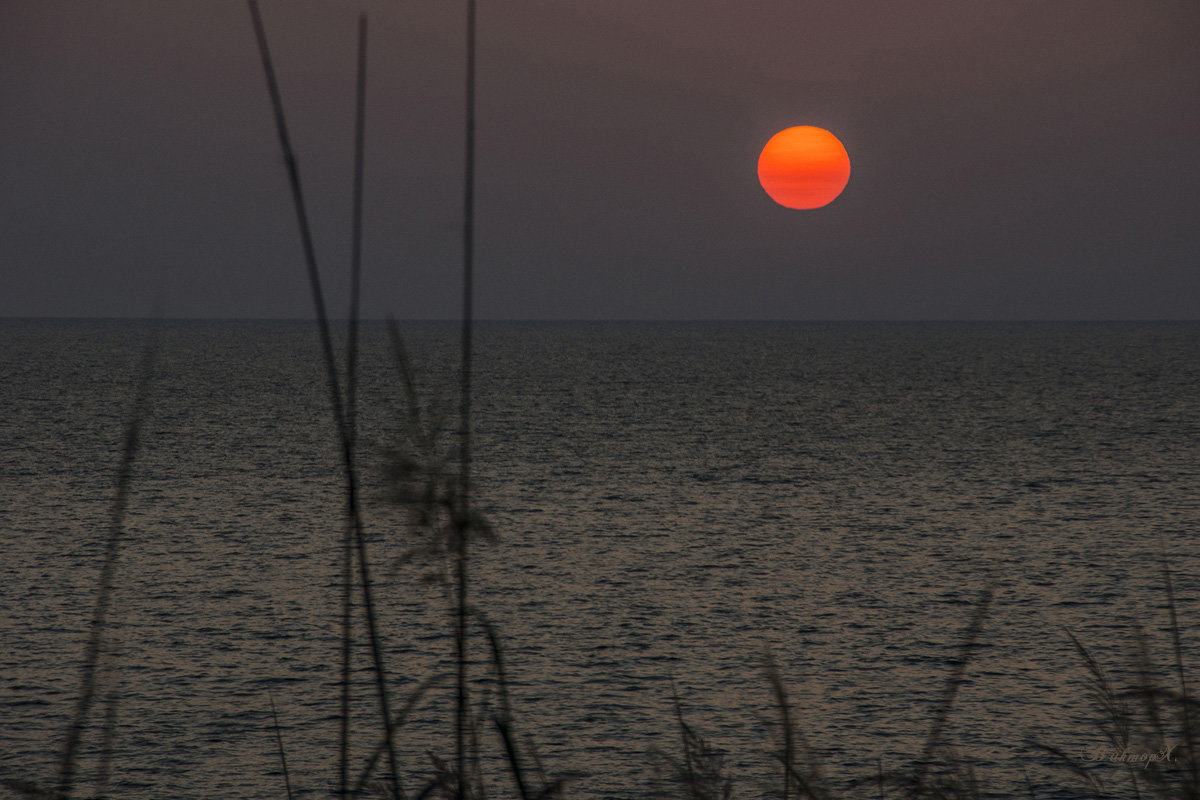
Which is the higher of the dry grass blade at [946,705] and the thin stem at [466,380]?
the thin stem at [466,380]

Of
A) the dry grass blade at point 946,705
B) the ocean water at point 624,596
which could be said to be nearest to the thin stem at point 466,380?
the ocean water at point 624,596

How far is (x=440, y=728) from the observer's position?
9203 millimetres

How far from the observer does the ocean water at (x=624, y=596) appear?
8734 millimetres

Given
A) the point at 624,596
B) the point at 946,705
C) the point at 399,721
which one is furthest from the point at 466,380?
the point at 624,596

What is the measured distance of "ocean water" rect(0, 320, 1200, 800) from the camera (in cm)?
873

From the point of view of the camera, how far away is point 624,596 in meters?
13.8

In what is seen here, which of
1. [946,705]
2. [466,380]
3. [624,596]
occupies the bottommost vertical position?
[624,596]

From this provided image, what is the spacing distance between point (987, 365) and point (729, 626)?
9480 centimetres

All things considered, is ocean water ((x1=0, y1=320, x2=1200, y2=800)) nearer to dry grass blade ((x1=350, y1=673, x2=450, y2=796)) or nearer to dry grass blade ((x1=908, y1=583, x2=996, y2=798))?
dry grass blade ((x1=350, y1=673, x2=450, y2=796))

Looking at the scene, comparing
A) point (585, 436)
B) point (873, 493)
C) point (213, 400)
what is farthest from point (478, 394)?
point (873, 493)

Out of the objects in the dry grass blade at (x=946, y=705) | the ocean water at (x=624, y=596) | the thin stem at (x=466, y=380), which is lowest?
the ocean water at (x=624, y=596)

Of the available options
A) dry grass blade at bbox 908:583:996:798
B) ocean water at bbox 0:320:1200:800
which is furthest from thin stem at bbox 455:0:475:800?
dry grass blade at bbox 908:583:996:798

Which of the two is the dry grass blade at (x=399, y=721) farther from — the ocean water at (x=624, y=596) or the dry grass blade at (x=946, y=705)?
the dry grass blade at (x=946, y=705)

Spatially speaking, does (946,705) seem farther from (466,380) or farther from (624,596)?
(624,596)
